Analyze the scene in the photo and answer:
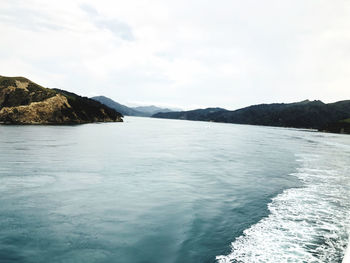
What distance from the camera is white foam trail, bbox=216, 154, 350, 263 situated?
11008mm

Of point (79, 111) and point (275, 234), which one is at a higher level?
point (79, 111)

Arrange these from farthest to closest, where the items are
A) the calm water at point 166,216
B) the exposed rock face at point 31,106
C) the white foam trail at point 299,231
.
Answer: the exposed rock face at point 31,106 → the calm water at point 166,216 → the white foam trail at point 299,231

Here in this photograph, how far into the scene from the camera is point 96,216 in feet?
49.4

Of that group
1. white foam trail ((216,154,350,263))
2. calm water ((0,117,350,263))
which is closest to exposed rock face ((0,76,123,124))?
calm water ((0,117,350,263))

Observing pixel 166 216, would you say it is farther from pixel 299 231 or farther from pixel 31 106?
pixel 31 106

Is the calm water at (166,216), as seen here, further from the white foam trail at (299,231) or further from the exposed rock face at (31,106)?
the exposed rock face at (31,106)

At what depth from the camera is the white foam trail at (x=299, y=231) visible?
11008 millimetres

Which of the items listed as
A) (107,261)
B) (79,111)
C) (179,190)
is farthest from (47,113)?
(107,261)

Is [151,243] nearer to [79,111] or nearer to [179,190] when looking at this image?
[179,190]

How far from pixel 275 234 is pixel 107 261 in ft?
28.4

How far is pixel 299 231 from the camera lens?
1360 centimetres

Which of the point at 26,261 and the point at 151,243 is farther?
the point at 151,243

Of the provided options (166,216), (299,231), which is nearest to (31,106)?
(166,216)

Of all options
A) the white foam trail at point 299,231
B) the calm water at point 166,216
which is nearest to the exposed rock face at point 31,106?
the calm water at point 166,216
